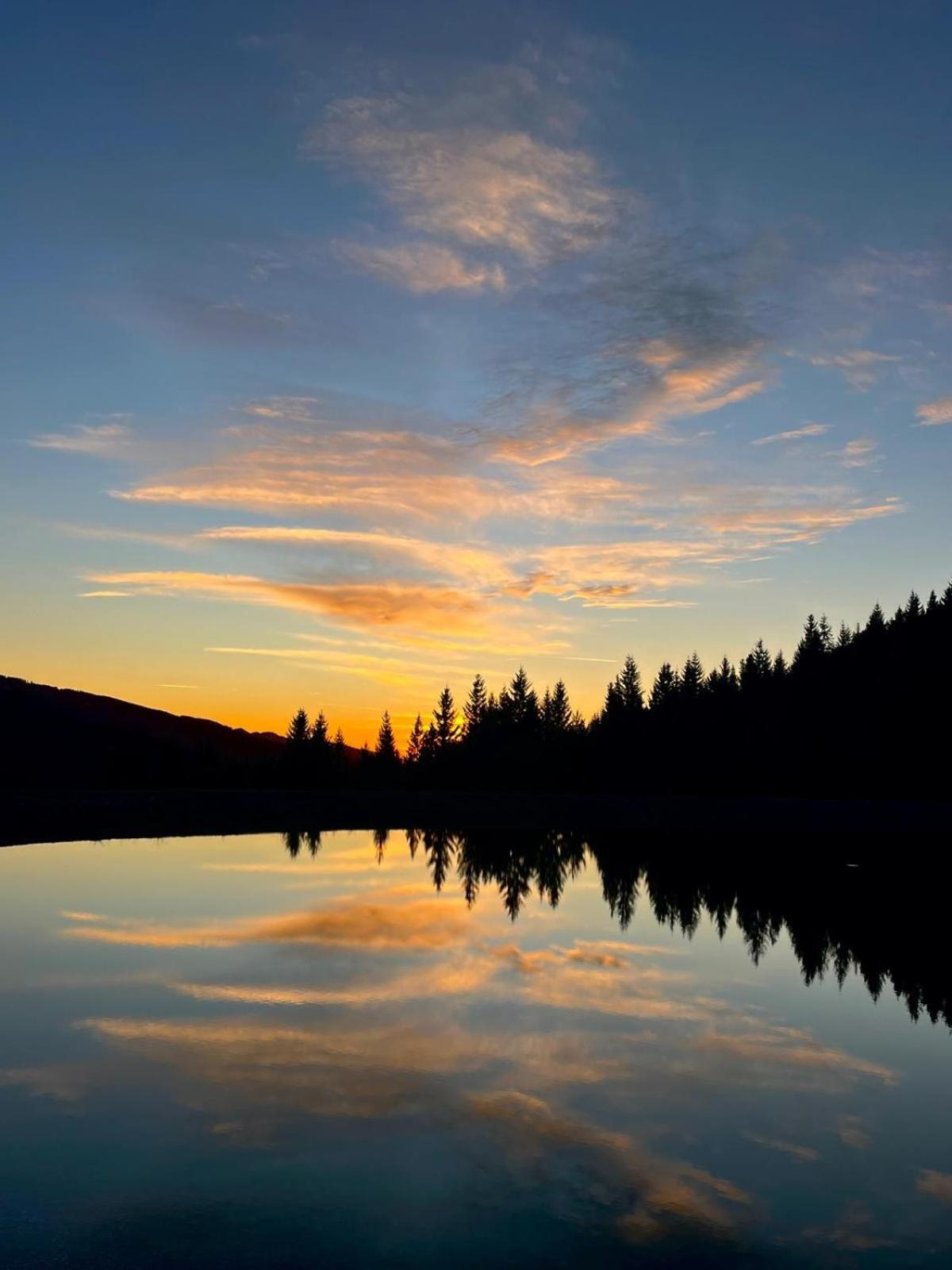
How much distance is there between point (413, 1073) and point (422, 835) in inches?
1947

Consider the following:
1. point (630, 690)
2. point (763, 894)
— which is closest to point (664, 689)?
point (630, 690)

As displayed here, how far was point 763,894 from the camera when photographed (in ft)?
117

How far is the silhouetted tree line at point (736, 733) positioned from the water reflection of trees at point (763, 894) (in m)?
49.9

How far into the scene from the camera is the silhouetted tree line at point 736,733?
99.8 metres

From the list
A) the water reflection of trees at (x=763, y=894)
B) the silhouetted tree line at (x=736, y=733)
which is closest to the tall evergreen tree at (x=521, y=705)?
the silhouetted tree line at (x=736, y=733)

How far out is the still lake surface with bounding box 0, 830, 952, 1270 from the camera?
30.6 feet

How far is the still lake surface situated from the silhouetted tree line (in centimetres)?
7669

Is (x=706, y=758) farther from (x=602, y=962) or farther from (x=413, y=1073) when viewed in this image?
(x=413, y=1073)

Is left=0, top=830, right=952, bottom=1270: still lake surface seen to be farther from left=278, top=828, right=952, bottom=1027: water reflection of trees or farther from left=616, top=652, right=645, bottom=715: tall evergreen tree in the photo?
left=616, top=652, right=645, bottom=715: tall evergreen tree

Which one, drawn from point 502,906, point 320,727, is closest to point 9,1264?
point 502,906

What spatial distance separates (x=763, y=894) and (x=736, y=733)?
3074 inches

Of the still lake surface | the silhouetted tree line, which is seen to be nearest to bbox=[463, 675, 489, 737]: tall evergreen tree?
the silhouetted tree line

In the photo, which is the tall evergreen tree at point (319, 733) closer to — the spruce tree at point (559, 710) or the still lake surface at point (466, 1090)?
the spruce tree at point (559, 710)

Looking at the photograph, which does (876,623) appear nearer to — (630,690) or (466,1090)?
(630,690)
